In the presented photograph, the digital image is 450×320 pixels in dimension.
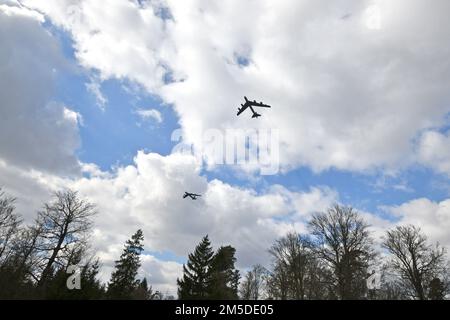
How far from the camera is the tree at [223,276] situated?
39.2 m

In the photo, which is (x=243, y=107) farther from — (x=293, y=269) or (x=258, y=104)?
(x=293, y=269)

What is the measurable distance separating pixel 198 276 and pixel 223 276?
6.53 m

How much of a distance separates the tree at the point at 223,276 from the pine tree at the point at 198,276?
691mm

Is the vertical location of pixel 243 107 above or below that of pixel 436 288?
above

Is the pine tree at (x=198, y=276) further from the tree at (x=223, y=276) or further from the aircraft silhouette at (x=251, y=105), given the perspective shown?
the aircraft silhouette at (x=251, y=105)

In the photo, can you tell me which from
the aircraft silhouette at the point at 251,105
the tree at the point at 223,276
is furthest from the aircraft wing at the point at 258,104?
the tree at the point at 223,276

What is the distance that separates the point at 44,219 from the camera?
33.8 m

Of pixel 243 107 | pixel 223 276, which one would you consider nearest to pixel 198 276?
pixel 223 276

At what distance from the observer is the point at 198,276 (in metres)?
41.3

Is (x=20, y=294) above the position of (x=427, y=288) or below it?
below
